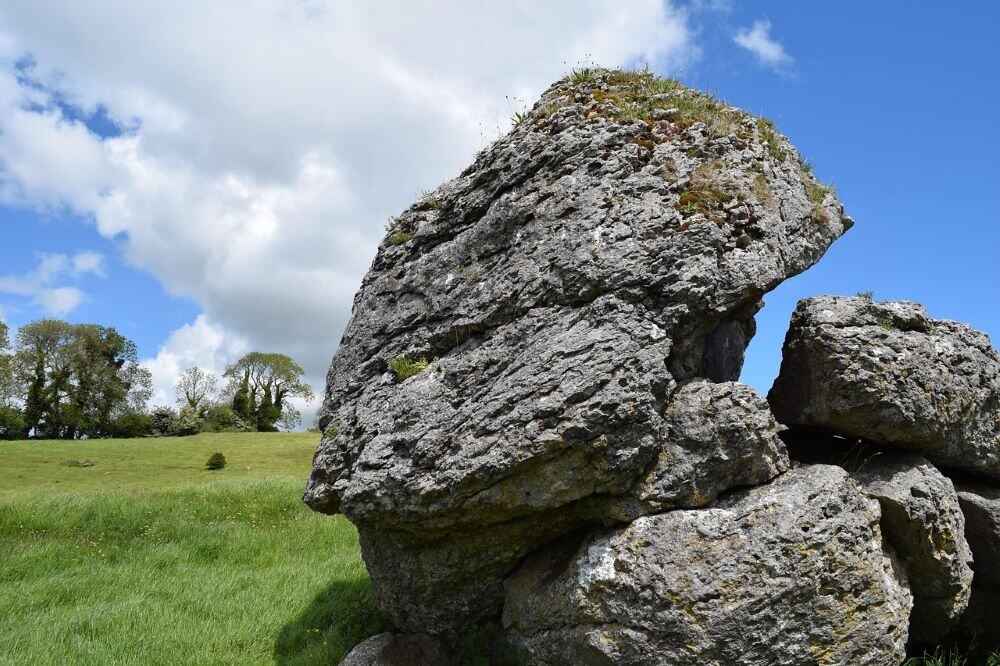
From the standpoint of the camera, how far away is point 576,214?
31.7 ft

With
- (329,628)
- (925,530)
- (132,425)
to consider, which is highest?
(132,425)

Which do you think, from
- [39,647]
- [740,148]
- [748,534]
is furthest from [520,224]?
[39,647]

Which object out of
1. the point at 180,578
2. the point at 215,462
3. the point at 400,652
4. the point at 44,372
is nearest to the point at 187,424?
the point at 44,372

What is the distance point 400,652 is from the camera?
998 cm

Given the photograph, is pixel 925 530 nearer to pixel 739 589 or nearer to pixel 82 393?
pixel 739 589

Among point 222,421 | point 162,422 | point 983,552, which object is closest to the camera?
point 983,552

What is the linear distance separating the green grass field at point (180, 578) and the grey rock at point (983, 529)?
1056cm

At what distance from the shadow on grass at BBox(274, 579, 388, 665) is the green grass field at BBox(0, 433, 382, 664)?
0.10 ft

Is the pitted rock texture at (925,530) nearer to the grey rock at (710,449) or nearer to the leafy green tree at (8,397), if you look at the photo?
the grey rock at (710,449)

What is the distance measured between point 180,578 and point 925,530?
53.2 feet

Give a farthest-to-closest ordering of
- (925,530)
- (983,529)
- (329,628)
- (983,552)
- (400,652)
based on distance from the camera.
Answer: (329,628)
(983,552)
(983,529)
(400,652)
(925,530)

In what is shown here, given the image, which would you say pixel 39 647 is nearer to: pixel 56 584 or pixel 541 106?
pixel 56 584

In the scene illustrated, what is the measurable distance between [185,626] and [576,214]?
440 inches

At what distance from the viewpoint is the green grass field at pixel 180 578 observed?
1177cm
